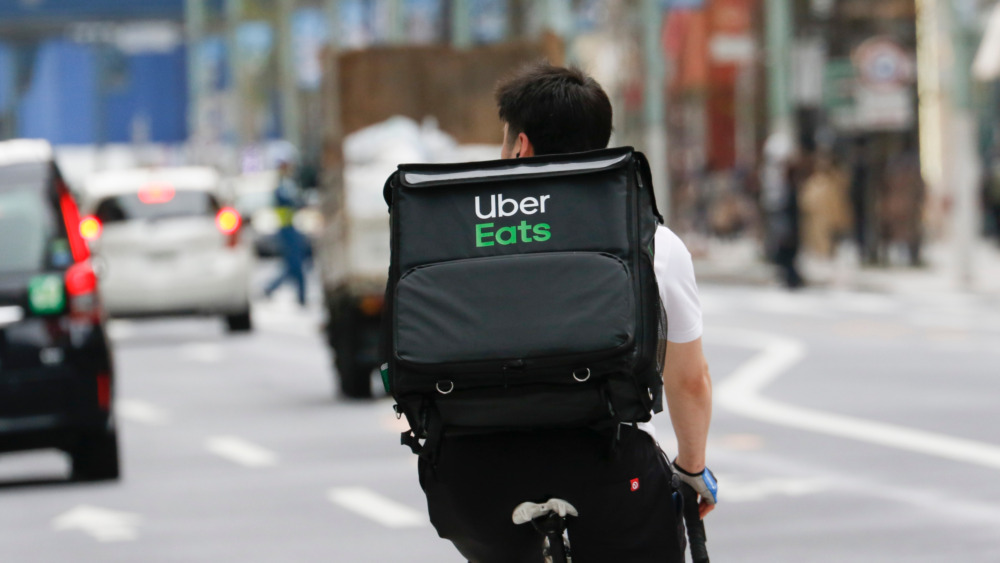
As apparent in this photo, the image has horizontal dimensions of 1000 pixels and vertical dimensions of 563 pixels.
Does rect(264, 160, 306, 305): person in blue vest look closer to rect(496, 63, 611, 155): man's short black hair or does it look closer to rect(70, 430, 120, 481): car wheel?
rect(70, 430, 120, 481): car wheel

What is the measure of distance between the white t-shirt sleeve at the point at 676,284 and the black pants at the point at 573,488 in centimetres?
A: 23

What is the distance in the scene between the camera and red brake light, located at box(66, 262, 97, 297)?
11.1 meters

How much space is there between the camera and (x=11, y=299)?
11000mm

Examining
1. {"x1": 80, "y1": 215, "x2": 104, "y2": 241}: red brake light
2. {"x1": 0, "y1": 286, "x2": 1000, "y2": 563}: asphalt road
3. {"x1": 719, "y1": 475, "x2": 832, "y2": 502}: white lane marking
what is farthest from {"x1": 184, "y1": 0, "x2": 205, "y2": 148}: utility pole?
{"x1": 719, "y1": 475, "x2": 832, "y2": 502}: white lane marking

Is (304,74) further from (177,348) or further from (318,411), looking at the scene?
(318,411)

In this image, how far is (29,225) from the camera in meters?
11.2

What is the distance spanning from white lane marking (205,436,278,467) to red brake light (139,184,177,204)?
992 cm

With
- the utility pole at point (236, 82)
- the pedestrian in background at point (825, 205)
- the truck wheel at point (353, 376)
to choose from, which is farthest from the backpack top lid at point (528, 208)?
the utility pole at point (236, 82)

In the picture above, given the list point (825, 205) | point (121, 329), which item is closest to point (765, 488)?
point (121, 329)

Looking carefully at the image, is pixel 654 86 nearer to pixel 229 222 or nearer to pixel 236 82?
pixel 229 222

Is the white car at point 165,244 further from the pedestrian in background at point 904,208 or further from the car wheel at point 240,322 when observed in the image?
the pedestrian in background at point 904,208

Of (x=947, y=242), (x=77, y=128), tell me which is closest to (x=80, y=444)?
(x=947, y=242)

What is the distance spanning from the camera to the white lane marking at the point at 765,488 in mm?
10258

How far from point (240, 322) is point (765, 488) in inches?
567
